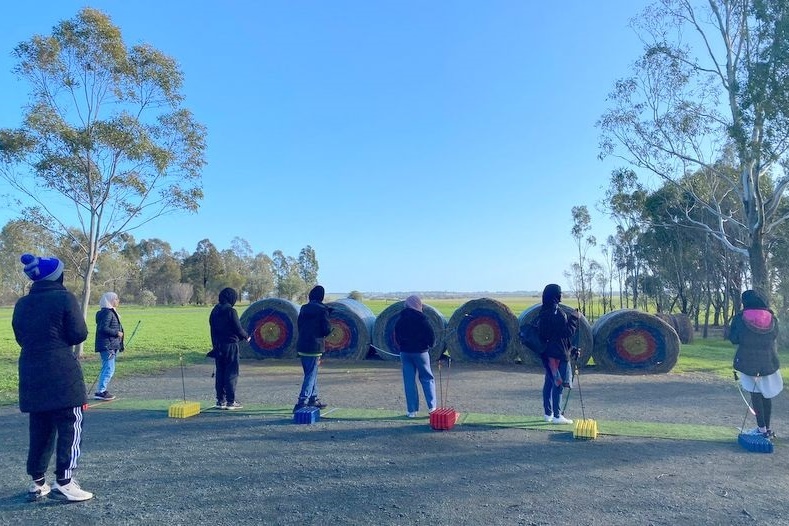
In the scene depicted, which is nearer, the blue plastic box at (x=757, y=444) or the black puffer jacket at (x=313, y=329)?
the blue plastic box at (x=757, y=444)

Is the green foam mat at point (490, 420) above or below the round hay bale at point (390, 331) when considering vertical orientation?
below

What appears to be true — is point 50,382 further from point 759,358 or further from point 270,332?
point 270,332

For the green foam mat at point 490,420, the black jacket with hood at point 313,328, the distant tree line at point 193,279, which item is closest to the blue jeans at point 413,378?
the green foam mat at point 490,420

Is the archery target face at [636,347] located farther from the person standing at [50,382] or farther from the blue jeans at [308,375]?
the person standing at [50,382]

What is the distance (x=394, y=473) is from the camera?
19.6ft

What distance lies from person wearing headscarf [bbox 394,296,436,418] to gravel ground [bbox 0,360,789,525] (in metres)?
0.37

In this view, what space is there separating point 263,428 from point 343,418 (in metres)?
1.25

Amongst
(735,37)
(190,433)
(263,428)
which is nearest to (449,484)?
(263,428)

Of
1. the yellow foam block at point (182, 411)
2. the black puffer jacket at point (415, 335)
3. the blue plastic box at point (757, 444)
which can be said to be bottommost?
the blue plastic box at point (757, 444)

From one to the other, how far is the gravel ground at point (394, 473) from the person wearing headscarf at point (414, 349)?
37 centimetres

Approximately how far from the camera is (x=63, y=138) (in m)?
16.6

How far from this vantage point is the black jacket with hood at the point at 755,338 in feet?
23.9

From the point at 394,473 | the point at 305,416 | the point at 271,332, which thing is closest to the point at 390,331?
the point at 271,332

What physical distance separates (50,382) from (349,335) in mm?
11891
